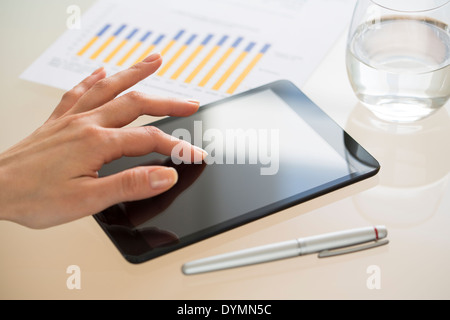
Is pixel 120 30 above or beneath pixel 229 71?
above

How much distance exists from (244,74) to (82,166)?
399 mm

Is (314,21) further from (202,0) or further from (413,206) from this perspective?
(413,206)

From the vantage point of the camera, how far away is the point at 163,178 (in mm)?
751

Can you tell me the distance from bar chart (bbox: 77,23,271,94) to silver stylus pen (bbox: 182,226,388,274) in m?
0.37

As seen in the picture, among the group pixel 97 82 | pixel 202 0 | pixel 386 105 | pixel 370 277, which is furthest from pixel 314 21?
pixel 370 277

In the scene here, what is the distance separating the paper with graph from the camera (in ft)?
3.45

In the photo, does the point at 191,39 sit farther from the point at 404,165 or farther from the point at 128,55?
the point at 404,165

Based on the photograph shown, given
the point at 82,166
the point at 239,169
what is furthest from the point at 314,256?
the point at 82,166

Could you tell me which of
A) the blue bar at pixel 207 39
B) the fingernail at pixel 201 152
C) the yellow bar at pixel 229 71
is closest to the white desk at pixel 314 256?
the fingernail at pixel 201 152

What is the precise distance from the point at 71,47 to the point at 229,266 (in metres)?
0.63

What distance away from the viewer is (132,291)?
2.33 ft

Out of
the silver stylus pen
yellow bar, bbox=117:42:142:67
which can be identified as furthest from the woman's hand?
yellow bar, bbox=117:42:142:67

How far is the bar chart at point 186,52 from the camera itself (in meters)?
1.06

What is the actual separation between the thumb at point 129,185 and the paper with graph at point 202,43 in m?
0.28
